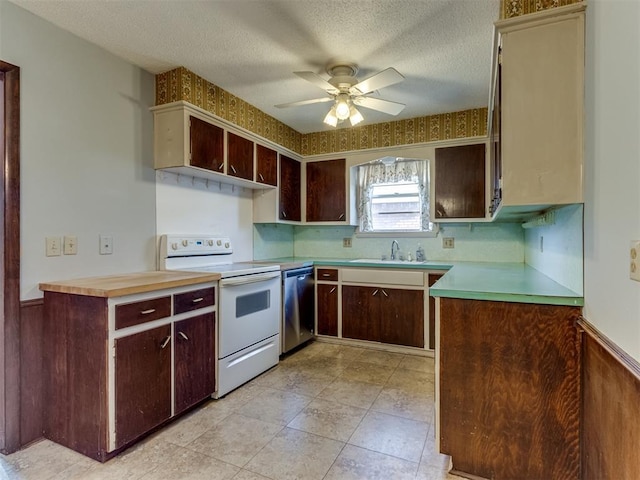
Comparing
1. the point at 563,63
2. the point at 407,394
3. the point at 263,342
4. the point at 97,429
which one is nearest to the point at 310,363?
the point at 263,342

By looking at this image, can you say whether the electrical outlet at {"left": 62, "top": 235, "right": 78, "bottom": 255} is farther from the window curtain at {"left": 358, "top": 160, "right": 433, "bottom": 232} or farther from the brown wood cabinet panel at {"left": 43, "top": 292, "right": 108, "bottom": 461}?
the window curtain at {"left": 358, "top": 160, "right": 433, "bottom": 232}

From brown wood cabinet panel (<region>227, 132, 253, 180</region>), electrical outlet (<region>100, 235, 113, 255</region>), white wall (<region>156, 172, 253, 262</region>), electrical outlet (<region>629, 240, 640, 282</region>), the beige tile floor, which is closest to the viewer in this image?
electrical outlet (<region>629, 240, 640, 282</region>)

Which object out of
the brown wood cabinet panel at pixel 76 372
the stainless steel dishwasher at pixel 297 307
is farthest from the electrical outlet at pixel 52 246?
the stainless steel dishwasher at pixel 297 307

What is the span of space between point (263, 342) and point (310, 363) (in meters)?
0.52

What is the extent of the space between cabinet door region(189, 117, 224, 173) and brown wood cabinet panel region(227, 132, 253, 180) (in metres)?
0.11

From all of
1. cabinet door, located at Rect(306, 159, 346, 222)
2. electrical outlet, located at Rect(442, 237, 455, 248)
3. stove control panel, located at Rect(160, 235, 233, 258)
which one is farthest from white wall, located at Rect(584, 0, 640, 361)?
cabinet door, located at Rect(306, 159, 346, 222)

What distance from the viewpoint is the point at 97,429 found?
1747 mm

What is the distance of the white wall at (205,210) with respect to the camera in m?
2.76

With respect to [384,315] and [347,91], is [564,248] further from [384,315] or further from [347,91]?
[384,315]

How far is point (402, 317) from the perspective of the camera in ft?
11.0

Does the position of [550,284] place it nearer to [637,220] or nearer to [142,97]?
[637,220]

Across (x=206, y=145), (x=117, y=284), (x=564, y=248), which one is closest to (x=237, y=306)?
(x=117, y=284)

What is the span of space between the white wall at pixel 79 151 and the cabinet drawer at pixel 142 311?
60 centimetres

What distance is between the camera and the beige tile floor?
168 cm
